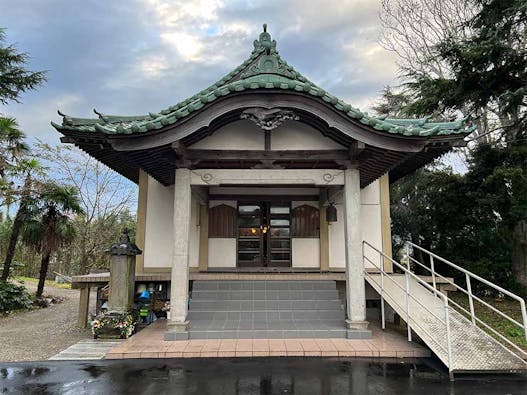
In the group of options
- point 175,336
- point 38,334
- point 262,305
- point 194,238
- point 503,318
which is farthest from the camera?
point 194,238

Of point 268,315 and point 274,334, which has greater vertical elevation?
point 268,315

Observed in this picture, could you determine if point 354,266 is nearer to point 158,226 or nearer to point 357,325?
point 357,325

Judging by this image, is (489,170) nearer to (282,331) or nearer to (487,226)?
(487,226)

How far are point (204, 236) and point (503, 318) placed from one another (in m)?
7.67

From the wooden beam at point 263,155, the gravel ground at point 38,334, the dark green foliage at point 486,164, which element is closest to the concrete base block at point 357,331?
the wooden beam at point 263,155

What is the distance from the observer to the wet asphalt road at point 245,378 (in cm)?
396

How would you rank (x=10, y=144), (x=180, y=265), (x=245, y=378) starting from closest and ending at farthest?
(x=245, y=378) < (x=180, y=265) < (x=10, y=144)

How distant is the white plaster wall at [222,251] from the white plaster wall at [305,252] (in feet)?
5.27

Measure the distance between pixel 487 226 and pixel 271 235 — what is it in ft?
25.9

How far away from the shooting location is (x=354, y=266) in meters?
6.07

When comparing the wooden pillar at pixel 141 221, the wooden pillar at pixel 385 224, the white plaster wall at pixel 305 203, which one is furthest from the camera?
the white plaster wall at pixel 305 203

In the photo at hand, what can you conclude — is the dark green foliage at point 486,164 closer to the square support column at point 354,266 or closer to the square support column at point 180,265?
the square support column at point 354,266

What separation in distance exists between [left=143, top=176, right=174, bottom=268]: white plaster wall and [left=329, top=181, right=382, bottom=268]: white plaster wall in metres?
4.18

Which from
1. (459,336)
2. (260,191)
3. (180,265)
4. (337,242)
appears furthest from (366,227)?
(180,265)
